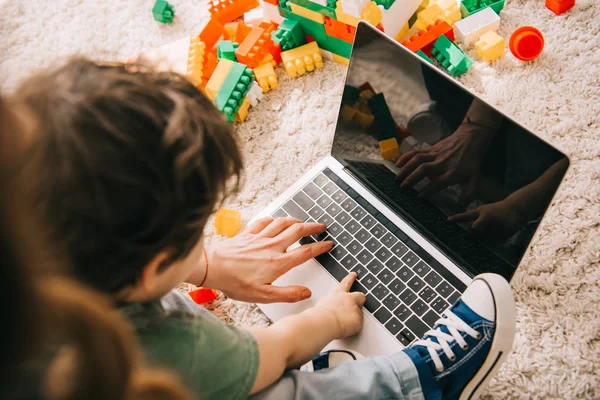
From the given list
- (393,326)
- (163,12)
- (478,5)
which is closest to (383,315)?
(393,326)

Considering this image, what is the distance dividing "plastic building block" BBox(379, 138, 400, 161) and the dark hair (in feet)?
0.98

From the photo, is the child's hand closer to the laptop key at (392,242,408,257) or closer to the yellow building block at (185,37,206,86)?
the laptop key at (392,242,408,257)

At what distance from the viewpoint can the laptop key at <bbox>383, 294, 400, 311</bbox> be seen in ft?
2.42

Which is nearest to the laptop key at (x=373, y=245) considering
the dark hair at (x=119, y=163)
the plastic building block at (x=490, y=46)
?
the dark hair at (x=119, y=163)

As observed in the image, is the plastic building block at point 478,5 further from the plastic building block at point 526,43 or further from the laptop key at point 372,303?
the laptop key at point 372,303

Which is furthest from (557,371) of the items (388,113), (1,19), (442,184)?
(1,19)

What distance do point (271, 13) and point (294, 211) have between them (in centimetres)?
46

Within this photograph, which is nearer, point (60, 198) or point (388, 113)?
point (60, 198)

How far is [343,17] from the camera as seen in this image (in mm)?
926

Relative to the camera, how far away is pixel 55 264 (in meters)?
0.38

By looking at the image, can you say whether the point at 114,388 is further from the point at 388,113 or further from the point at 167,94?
the point at 388,113

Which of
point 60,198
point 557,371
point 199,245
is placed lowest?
point 557,371

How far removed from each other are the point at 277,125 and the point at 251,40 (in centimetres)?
→ 19

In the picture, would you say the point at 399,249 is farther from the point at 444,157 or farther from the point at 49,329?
the point at 49,329
